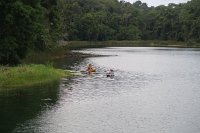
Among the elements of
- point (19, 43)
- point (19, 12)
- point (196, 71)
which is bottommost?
point (196, 71)

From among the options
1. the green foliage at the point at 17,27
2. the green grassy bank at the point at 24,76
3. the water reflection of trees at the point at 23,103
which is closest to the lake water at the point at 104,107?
the water reflection of trees at the point at 23,103

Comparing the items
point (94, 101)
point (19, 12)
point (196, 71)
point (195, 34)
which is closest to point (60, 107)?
point (94, 101)

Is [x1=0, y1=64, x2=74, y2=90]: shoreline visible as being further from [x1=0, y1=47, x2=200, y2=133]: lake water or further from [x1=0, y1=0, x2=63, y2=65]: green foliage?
[x1=0, y1=0, x2=63, y2=65]: green foliage

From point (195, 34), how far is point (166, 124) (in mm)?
168315

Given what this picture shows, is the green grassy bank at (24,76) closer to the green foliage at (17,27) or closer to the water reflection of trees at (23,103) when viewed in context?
the water reflection of trees at (23,103)

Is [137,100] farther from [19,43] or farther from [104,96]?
[19,43]

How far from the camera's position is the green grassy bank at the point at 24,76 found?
162 ft

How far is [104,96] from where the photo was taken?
46719mm

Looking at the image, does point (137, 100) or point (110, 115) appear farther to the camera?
point (137, 100)

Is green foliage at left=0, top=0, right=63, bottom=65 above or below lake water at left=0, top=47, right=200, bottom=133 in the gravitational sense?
above

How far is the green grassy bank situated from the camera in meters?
49.4

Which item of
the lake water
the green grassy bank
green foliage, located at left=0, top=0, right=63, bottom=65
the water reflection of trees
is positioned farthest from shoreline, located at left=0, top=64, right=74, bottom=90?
green foliage, located at left=0, top=0, right=63, bottom=65

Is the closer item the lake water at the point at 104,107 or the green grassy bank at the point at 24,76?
the lake water at the point at 104,107

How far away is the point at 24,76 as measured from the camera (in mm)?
51844
